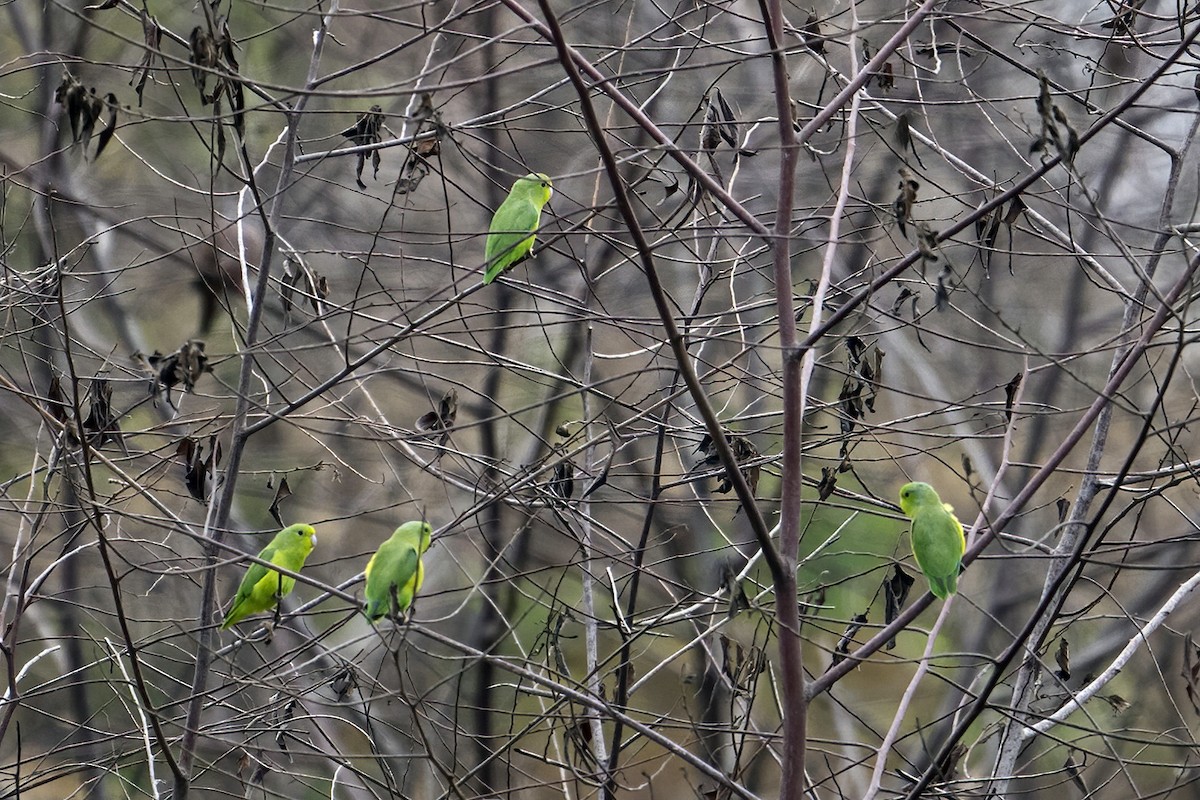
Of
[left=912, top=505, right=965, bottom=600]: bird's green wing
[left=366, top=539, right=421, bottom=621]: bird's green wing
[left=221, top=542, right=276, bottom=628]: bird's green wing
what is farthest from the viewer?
[left=221, top=542, right=276, bottom=628]: bird's green wing

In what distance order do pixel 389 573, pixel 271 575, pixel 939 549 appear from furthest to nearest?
1. pixel 271 575
2. pixel 939 549
3. pixel 389 573

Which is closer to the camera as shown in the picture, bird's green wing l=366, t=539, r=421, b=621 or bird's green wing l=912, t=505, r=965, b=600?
bird's green wing l=366, t=539, r=421, b=621

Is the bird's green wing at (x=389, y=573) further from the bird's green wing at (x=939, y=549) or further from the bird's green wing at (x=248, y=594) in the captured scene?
the bird's green wing at (x=939, y=549)

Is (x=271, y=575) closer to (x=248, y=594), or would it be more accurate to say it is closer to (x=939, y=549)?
(x=248, y=594)

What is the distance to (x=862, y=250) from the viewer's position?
12000 mm

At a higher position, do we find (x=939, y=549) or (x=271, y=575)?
(x=271, y=575)

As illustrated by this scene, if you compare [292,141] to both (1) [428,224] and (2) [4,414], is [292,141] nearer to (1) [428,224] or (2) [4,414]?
(1) [428,224]

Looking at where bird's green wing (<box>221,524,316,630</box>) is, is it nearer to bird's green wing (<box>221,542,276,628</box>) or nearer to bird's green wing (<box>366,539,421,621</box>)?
bird's green wing (<box>221,542,276,628</box>)

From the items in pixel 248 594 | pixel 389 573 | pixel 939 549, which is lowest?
pixel 939 549

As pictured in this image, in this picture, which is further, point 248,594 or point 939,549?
point 248,594

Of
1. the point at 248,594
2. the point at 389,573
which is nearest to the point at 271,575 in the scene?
the point at 248,594

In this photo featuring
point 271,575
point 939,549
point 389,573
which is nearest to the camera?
point 389,573

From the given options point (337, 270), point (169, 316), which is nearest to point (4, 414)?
point (169, 316)

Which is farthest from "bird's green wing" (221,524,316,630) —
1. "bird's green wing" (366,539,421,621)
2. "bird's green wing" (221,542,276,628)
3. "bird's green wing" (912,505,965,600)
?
"bird's green wing" (912,505,965,600)
